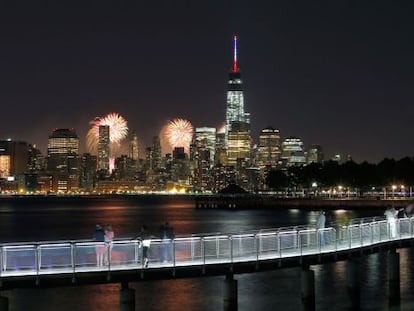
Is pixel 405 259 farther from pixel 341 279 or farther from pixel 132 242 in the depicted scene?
pixel 132 242

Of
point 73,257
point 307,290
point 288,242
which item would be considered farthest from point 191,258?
point 307,290

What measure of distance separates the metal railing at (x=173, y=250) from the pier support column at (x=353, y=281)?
1.44 m

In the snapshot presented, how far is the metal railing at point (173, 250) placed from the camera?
3306cm

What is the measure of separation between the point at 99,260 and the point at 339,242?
13.9 meters

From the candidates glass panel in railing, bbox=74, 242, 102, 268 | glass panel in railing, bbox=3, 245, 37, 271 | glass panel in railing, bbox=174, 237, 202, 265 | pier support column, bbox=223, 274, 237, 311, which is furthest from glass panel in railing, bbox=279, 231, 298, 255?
glass panel in railing, bbox=3, 245, 37, 271

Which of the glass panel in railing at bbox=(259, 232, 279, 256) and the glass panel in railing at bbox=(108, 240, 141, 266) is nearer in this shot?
the glass panel in railing at bbox=(108, 240, 141, 266)

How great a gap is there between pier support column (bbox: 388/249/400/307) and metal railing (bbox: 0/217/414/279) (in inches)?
180

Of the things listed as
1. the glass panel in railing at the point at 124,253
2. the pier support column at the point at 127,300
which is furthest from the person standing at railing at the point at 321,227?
the pier support column at the point at 127,300

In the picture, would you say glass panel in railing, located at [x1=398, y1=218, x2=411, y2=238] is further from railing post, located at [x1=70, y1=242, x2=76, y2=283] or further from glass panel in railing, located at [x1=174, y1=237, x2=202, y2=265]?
railing post, located at [x1=70, y1=242, x2=76, y2=283]

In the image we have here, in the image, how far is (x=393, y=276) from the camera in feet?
158

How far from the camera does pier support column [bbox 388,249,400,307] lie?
47812mm

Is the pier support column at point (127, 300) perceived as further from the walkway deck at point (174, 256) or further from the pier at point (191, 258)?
the walkway deck at point (174, 256)

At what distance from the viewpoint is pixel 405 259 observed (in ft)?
255

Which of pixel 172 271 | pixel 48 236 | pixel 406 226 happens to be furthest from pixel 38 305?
pixel 48 236
